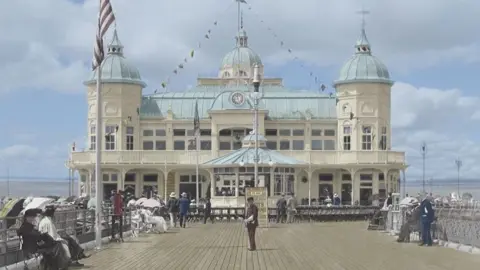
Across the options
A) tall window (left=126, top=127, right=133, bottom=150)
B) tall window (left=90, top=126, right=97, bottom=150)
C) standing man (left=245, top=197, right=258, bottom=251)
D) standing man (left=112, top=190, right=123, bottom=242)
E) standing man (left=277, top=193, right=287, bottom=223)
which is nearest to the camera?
standing man (left=245, top=197, right=258, bottom=251)

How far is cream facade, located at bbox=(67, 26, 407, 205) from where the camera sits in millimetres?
67438

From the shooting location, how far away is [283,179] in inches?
2103

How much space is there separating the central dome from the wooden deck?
48250mm

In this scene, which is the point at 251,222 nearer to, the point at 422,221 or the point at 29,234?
the point at 422,221

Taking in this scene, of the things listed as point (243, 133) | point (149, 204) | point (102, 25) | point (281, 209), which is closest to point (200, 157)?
point (243, 133)

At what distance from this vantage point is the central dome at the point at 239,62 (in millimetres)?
78562

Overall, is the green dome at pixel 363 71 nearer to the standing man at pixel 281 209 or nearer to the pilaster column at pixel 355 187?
the pilaster column at pixel 355 187

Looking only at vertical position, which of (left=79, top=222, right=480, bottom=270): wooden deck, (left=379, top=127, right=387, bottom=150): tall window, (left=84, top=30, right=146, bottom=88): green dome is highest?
(left=84, top=30, right=146, bottom=88): green dome

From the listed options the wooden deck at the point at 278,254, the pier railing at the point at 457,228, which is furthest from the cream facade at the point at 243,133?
the pier railing at the point at 457,228

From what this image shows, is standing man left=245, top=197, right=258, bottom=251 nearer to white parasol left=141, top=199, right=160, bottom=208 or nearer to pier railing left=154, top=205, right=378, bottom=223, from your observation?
white parasol left=141, top=199, right=160, bottom=208

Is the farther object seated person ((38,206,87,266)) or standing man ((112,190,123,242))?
standing man ((112,190,123,242))

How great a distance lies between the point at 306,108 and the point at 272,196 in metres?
20.5

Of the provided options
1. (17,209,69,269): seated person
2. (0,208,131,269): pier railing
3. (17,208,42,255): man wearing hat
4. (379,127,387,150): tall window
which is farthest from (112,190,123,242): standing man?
(379,127,387,150): tall window

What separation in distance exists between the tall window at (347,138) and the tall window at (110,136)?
1721cm
